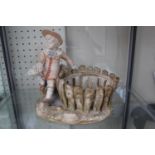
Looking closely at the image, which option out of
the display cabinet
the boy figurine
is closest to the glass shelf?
the display cabinet

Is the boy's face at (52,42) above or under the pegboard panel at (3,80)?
above

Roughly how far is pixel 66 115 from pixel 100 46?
0.96 ft

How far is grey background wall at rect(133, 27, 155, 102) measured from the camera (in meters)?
0.73

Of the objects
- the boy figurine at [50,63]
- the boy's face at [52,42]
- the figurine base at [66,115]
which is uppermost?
the boy's face at [52,42]

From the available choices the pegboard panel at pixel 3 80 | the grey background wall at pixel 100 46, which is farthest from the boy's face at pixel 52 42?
the pegboard panel at pixel 3 80

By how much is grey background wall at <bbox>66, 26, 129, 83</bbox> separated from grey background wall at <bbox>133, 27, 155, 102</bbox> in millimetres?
45

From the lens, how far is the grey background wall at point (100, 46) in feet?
2.32

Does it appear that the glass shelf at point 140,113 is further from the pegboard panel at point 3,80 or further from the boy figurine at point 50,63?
the pegboard panel at point 3,80

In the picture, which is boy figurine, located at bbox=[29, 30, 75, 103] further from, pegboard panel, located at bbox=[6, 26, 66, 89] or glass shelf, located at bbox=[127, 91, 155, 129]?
glass shelf, located at bbox=[127, 91, 155, 129]

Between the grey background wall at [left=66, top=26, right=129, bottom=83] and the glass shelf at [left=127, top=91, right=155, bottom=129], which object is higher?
the grey background wall at [left=66, top=26, right=129, bottom=83]

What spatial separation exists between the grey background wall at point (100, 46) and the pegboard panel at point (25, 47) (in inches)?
1.8

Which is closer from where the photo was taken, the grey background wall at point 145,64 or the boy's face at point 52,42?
the boy's face at point 52,42

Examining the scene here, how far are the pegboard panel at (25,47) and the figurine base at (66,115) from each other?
0.17 metres
